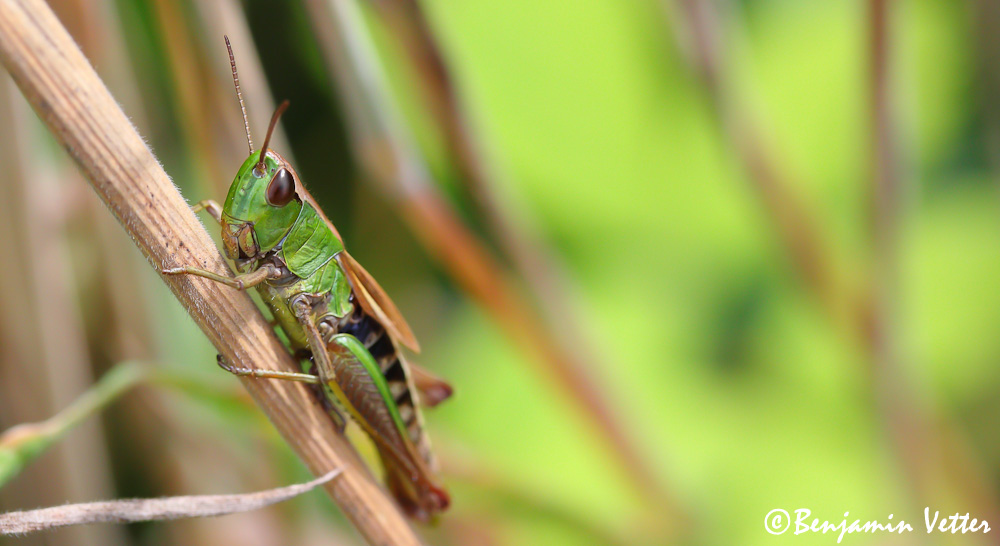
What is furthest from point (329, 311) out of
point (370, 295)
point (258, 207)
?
point (258, 207)

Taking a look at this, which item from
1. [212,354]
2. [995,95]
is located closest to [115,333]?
[212,354]

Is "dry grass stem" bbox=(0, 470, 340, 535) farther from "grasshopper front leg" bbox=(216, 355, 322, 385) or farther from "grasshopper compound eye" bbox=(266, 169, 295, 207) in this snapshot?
"grasshopper compound eye" bbox=(266, 169, 295, 207)

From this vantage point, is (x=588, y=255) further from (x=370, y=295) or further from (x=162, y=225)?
(x=162, y=225)

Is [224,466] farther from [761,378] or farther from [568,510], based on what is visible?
[761,378]

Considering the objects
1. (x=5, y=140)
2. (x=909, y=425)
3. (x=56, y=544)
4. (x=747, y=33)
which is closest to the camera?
(x=5, y=140)

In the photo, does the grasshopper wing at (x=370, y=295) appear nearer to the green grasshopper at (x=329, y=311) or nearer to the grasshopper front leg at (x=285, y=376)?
the green grasshopper at (x=329, y=311)

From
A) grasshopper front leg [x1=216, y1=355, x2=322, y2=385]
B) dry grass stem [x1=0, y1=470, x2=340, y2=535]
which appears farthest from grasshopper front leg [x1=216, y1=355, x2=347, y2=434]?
dry grass stem [x1=0, y1=470, x2=340, y2=535]
